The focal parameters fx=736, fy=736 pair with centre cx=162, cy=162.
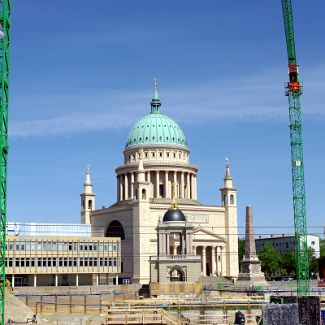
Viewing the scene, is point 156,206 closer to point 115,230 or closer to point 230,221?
point 115,230

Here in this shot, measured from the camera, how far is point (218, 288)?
138750 millimetres

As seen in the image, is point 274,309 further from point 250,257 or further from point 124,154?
point 124,154

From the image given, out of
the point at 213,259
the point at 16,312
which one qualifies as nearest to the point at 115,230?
the point at 213,259

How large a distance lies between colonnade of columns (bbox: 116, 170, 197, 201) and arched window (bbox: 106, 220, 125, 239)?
27.1 feet

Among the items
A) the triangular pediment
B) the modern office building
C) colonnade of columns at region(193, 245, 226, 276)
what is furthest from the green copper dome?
the modern office building

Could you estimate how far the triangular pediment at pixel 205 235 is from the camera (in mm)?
168625

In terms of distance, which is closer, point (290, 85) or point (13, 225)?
point (290, 85)

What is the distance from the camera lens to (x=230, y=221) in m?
180

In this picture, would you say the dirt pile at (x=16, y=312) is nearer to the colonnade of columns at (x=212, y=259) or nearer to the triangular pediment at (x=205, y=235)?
the triangular pediment at (x=205, y=235)

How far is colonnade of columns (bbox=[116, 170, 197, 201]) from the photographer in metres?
184

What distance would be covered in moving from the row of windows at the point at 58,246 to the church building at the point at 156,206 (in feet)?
21.4

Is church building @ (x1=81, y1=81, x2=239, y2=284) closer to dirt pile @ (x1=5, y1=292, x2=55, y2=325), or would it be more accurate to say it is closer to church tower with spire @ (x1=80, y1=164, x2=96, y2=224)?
church tower with spire @ (x1=80, y1=164, x2=96, y2=224)

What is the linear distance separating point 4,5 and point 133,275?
10699 centimetres

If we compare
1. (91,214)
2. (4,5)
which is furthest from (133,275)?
(4,5)
